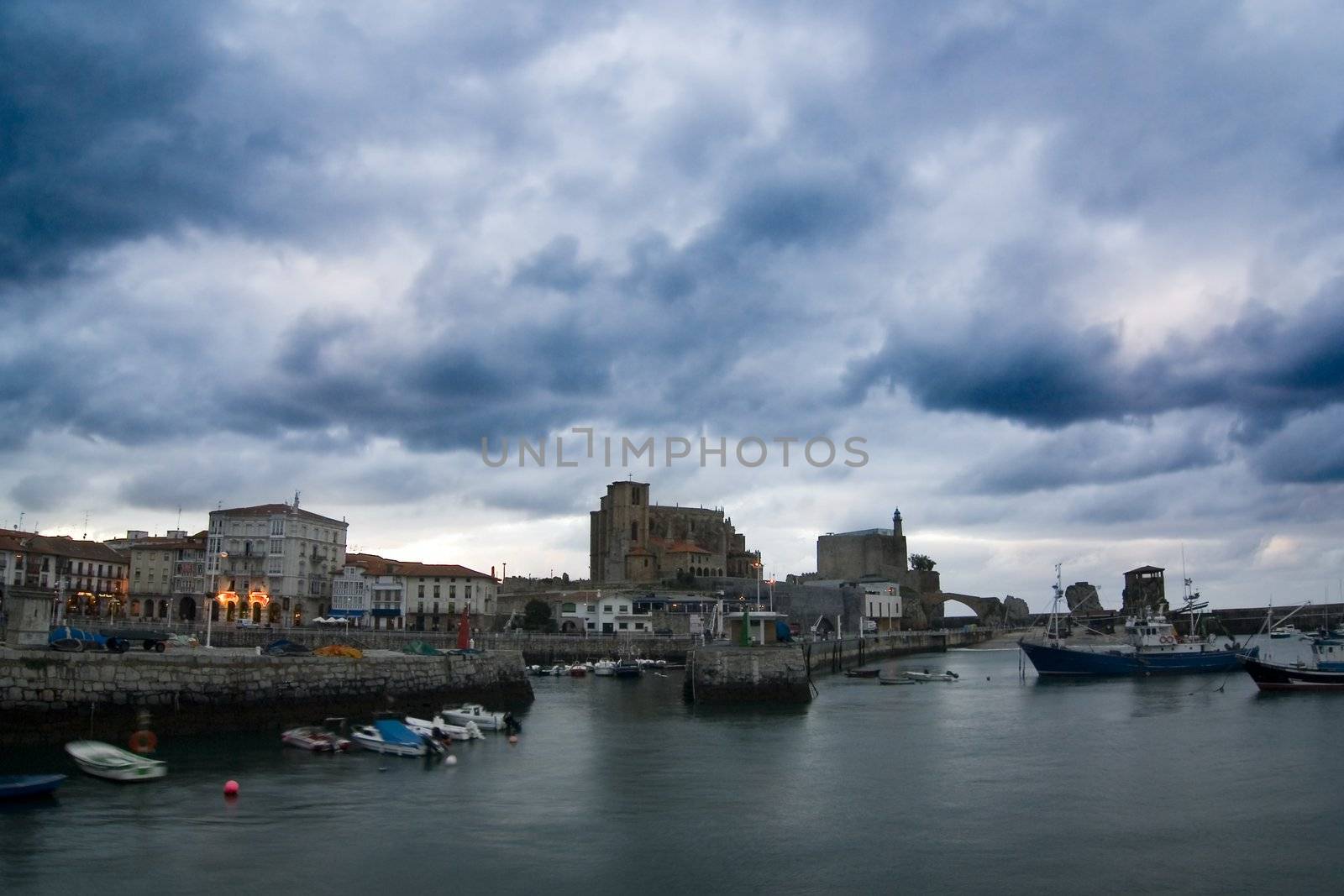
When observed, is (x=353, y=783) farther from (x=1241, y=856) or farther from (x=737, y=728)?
(x=1241, y=856)

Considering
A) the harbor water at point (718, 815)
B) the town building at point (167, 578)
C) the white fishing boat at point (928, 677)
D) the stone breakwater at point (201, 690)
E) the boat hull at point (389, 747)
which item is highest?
the town building at point (167, 578)

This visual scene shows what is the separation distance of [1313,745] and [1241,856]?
19.2 m

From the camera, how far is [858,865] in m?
21.1

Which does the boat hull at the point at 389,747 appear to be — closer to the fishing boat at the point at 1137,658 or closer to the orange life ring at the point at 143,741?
the orange life ring at the point at 143,741

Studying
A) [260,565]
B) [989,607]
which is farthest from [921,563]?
[260,565]

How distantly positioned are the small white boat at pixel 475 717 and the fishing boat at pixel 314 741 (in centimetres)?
580

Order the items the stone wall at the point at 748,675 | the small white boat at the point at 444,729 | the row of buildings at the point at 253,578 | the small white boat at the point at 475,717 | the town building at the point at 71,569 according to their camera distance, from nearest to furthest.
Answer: the small white boat at the point at 444,729
the small white boat at the point at 475,717
the stone wall at the point at 748,675
the town building at the point at 71,569
the row of buildings at the point at 253,578

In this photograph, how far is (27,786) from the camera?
78.2 ft

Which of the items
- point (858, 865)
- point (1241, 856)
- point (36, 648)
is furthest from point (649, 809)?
point (36, 648)

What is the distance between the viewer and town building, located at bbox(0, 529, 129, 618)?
8956 cm

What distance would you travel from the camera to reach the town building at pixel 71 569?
89.6m

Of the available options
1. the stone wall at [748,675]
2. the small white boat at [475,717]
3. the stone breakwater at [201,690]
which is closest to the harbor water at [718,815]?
the stone breakwater at [201,690]

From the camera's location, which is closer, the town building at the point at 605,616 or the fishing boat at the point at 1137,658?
the fishing boat at the point at 1137,658

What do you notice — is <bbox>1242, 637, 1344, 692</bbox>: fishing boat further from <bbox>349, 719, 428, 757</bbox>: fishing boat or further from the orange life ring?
the orange life ring
